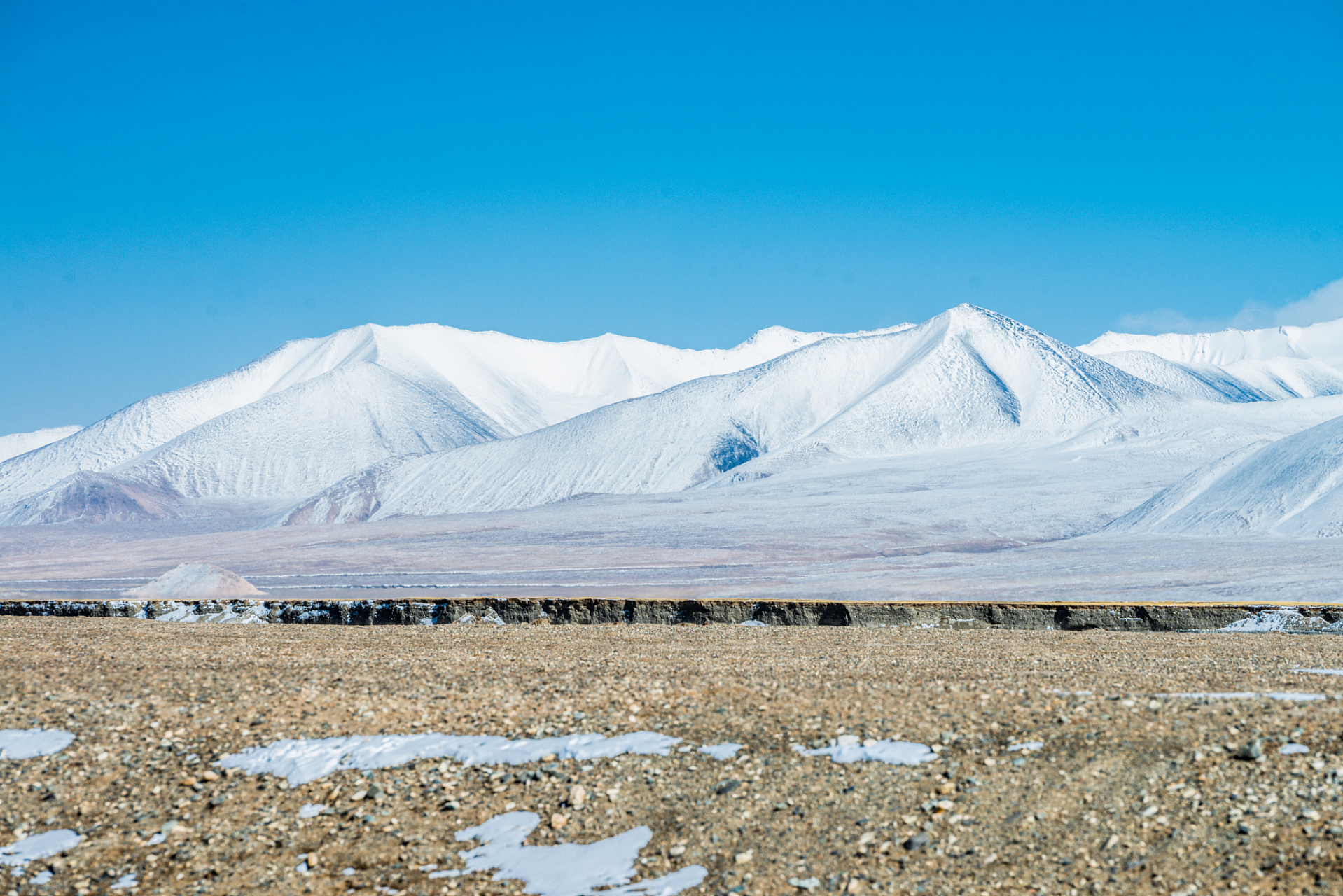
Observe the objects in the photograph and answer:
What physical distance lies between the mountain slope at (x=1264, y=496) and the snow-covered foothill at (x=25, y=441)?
178 metres

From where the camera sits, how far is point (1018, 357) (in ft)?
313

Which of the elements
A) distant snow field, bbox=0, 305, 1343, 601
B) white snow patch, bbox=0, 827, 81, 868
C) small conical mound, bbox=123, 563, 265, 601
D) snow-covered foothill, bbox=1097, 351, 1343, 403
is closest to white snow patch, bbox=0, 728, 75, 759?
white snow patch, bbox=0, 827, 81, 868

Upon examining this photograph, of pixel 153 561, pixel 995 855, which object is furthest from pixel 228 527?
pixel 995 855

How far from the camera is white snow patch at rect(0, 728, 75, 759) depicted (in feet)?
24.7

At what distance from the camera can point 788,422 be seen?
91.6m

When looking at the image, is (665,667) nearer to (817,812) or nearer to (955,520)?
(817,812)

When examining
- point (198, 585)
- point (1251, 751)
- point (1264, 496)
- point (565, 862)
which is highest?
point (1264, 496)

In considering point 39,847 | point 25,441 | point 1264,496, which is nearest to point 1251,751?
point 39,847

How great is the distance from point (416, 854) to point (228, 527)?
82.4m

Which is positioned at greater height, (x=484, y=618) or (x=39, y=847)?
(x=484, y=618)

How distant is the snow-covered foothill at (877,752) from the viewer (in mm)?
6688

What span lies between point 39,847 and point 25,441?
206586mm

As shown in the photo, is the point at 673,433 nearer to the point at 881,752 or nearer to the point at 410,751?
the point at 410,751

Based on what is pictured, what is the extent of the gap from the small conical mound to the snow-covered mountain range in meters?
36.8
